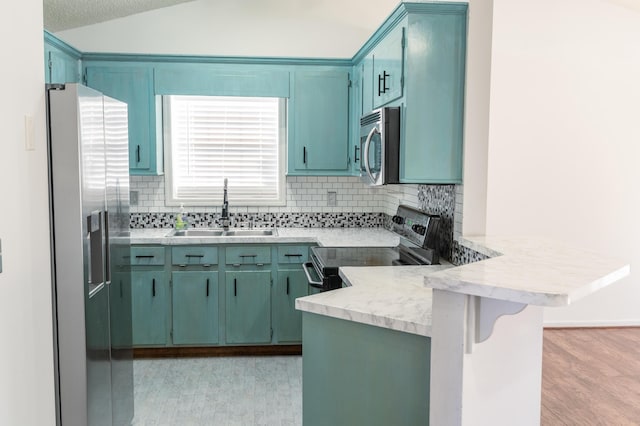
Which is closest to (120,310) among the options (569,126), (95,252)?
(95,252)

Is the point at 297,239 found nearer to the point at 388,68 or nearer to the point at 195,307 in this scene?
the point at 195,307

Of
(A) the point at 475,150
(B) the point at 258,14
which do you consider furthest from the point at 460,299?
(B) the point at 258,14

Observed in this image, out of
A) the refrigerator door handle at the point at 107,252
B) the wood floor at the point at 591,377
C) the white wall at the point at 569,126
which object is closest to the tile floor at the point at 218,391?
the refrigerator door handle at the point at 107,252

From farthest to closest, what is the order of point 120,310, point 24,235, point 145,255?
point 145,255 < point 120,310 < point 24,235

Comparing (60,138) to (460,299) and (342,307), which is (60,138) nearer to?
(342,307)

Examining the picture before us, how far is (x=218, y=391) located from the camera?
12.7 ft

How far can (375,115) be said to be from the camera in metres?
3.57

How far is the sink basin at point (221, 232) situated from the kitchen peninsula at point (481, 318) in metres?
2.29

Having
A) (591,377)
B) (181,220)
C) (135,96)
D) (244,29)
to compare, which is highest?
(244,29)

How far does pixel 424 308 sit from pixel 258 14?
138 inches

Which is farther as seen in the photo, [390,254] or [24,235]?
[390,254]

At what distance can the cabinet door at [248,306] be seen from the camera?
4.51m

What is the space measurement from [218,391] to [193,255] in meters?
1.06

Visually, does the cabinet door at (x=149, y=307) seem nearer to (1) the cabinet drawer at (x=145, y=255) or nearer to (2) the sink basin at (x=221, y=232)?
(1) the cabinet drawer at (x=145, y=255)
